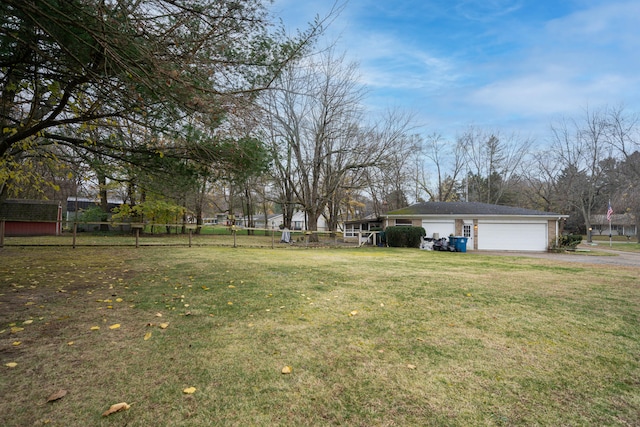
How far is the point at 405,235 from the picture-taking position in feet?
63.7

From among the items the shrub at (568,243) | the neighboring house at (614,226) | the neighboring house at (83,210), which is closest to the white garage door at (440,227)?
the shrub at (568,243)

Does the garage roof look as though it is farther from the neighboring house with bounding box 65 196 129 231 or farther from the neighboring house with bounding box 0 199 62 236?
the neighboring house with bounding box 0 199 62 236

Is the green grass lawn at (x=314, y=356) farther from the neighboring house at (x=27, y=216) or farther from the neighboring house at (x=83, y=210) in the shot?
the neighboring house at (x=83, y=210)

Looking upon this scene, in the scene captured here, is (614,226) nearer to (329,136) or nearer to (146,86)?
(329,136)

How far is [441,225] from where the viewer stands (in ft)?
68.0

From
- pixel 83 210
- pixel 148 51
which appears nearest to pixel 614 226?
pixel 148 51

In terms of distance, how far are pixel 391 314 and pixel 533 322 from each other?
1.79 metres

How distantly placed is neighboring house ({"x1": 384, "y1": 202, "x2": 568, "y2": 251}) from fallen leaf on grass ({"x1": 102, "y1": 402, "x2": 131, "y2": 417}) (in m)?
20.0

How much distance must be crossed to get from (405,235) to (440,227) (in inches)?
119

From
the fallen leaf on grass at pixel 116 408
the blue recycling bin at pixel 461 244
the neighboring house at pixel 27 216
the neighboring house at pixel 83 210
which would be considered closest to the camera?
the fallen leaf on grass at pixel 116 408

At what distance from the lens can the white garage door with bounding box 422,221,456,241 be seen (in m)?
20.6

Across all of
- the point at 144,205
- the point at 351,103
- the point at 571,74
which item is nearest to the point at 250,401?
the point at 571,74

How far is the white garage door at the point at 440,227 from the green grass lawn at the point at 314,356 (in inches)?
597

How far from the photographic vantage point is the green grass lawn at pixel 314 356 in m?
2.07
